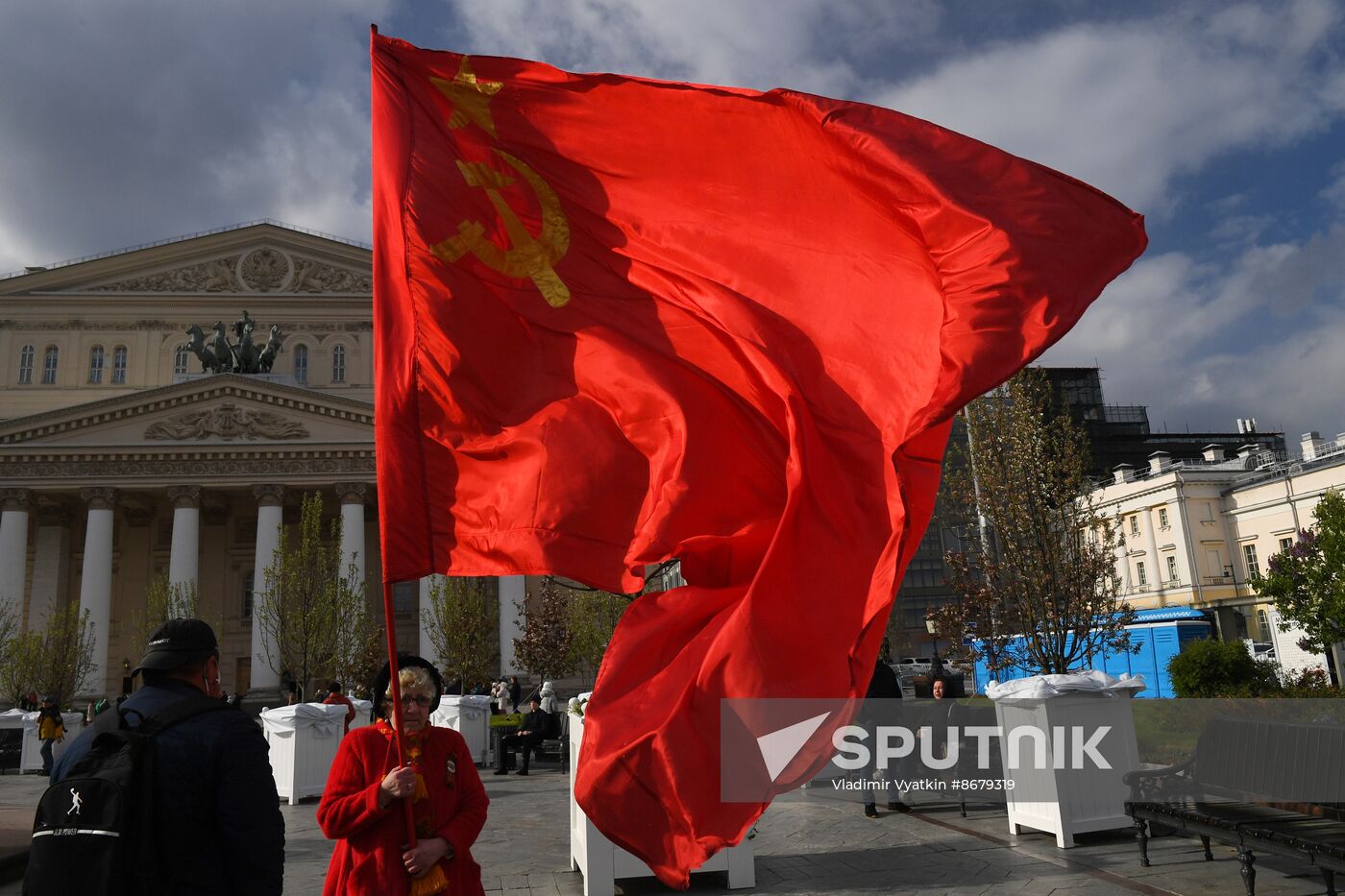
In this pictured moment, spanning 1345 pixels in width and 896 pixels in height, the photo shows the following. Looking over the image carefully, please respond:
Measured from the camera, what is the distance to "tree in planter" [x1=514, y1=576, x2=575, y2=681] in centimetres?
3600

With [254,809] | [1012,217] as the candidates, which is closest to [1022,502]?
[1012,217]

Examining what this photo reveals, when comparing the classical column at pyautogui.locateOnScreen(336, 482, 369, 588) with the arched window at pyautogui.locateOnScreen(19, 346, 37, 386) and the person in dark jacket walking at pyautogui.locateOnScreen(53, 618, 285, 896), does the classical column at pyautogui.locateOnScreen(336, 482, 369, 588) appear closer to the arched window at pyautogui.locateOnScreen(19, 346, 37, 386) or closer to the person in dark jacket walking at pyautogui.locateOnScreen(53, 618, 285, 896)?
the arched window at pyautogui.locateOnScreen(19, 346, 37, 386)

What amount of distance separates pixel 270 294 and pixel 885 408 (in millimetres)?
51878

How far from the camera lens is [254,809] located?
296 cm

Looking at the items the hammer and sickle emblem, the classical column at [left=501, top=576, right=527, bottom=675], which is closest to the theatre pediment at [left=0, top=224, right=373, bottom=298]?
the classical column at [left=501, top=576, right=527, bottom=675]

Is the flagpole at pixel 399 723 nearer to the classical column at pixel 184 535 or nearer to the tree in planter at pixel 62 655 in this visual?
the tree in planter at pixel 62 655

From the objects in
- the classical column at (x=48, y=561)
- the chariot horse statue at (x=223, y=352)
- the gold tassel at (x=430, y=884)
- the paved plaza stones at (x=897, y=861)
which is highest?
the chariot horse statue at (x=223, y=352)

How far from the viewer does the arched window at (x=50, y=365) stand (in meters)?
49.7

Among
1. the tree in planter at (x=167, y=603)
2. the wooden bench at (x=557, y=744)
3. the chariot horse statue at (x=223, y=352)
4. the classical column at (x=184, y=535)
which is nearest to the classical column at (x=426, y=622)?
the tree in planter at (x=167, y=603)

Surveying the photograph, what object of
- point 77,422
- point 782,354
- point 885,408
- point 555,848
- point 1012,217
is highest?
point 77,422

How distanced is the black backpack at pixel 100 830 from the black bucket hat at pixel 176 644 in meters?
0.31

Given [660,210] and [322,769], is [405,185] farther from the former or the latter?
[322,769]

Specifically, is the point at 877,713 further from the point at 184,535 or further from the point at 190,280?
the point at 190,280

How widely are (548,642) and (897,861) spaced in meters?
28.8
